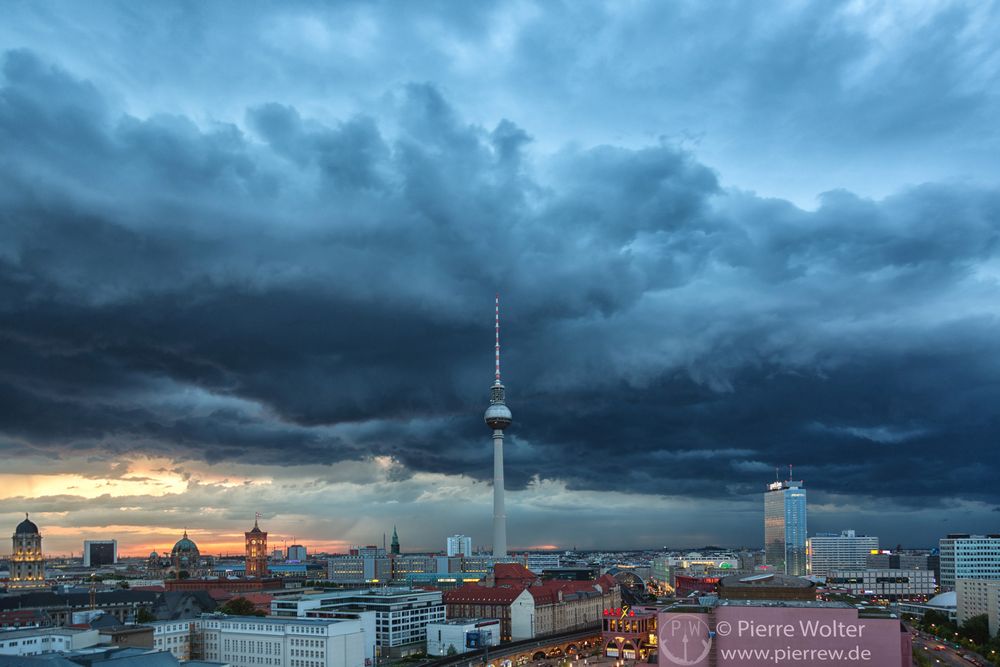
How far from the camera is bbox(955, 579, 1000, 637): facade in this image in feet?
459

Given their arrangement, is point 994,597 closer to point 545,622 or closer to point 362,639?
point 545,622

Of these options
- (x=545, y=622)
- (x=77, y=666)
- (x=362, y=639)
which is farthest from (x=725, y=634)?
(x=545, y=622)

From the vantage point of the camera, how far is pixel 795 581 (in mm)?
109375

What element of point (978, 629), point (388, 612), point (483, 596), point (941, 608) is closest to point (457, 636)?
point (388, 612)

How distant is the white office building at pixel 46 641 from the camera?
93250 mm

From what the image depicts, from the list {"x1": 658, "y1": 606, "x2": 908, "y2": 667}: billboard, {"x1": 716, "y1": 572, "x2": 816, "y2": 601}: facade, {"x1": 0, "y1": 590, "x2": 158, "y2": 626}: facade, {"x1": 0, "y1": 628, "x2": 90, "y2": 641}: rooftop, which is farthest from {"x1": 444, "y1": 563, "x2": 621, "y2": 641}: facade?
{"x1": 658, "y1": 606, "x2": 908, "y2": 667}: billboard

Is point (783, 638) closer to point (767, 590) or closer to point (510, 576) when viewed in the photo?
point (767, 590)

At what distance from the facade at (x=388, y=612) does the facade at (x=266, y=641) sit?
9344 mm

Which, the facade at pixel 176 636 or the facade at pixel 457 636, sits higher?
the facade at pixel 176 636

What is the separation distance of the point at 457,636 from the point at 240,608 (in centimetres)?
4573

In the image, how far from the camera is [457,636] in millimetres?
122438

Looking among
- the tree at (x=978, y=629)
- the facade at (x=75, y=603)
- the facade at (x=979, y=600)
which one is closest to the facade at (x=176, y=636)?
the facade at (x=75, y=603)

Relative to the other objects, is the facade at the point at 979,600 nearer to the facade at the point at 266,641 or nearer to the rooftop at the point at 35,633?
the facade at the point at 266,641

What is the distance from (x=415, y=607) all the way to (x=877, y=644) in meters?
71.2
